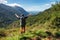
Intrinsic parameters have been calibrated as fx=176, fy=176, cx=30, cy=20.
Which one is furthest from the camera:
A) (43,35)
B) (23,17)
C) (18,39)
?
(23,17)

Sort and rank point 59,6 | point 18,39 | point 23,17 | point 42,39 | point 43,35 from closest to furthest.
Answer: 1. point 18,39
2. point 42,39
3. point 43,35
4. point 23,17
5. point 59,6

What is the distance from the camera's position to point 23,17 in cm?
1650

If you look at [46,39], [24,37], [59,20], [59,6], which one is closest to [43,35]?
[46,39]

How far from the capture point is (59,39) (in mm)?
15430

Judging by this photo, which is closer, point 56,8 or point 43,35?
point 43,35

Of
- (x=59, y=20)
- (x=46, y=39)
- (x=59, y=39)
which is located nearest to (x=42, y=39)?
(x=46, y=39)

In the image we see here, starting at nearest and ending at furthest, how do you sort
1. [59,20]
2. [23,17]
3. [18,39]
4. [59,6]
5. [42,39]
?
[18,39] < [42,39] < [23,17] < [59,20] < [59,6]

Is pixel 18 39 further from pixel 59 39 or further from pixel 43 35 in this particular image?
pixel 59 39

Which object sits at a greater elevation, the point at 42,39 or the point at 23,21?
the point at 23,21

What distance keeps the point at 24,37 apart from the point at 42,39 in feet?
4.98

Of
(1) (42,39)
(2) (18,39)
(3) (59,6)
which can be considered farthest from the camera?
(3) (59,6)

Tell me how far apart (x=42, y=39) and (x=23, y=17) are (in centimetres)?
364

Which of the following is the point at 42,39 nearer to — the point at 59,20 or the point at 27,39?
the point at 27,39

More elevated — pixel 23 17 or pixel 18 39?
pixel 23 17
